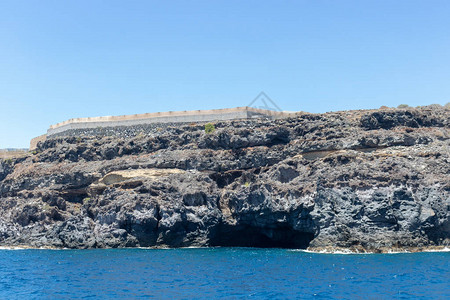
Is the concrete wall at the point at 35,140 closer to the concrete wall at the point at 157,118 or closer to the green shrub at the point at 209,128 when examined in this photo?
the concrete wall at the point at 157,118

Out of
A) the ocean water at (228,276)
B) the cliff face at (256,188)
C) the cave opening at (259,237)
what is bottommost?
the cave opening at (259,237)

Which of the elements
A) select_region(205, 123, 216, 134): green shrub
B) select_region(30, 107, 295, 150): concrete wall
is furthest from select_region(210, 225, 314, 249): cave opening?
select_region(30, 107, 295, 150): concrete wall

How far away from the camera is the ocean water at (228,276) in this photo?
36.1 metres

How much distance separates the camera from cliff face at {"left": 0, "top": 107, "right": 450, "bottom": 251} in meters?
59.2

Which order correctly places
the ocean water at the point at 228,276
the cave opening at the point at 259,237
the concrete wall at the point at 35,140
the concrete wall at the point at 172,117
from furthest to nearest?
the concrete wall at the point at 35,140 → the concrete wall at the point at 172,117 → the cave opening at the point at 259,237 → the ocean water at the point at 228,276

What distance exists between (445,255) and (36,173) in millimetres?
62889

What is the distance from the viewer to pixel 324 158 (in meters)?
68.7

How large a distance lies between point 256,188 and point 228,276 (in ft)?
85.4

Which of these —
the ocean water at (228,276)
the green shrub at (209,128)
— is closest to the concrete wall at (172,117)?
the green shrub at (209,128)

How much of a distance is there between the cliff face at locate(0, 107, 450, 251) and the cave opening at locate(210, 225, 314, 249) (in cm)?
17

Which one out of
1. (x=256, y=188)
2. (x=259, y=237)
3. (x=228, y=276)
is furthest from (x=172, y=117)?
(x=228, y=276)

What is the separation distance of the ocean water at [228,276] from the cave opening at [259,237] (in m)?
8.51

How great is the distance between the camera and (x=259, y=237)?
7488 cm

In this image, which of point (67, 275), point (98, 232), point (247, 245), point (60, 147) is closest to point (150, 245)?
point (98, 232)
